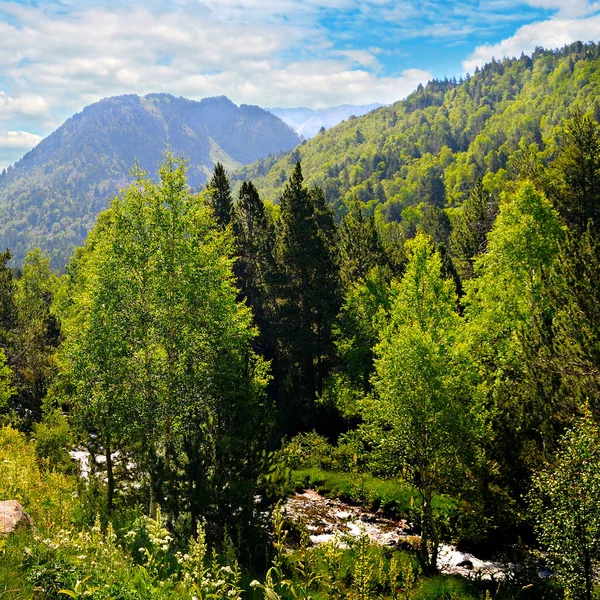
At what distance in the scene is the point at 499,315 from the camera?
27766mm

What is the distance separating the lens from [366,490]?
84.8ft

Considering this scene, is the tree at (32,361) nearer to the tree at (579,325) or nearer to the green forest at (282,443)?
the green forest at (282,443)

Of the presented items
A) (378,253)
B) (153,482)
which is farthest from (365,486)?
(378,253)

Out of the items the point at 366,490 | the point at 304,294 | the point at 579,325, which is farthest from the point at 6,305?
the point at 579,325

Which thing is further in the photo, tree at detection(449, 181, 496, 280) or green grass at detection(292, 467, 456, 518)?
tree at detection(449, 181, 496, 280)

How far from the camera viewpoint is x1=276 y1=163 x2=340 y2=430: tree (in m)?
44.0

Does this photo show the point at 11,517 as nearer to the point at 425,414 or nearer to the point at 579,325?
the point at 425,414

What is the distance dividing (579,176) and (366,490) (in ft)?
96.2

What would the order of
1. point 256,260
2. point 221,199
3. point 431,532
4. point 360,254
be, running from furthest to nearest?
point 221,199 < point 360,254 < point 256,260 < point 431,532

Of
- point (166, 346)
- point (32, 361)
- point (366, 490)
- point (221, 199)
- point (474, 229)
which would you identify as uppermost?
point (221, 199)

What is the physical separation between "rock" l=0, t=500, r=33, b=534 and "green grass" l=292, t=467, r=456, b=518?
559 inches

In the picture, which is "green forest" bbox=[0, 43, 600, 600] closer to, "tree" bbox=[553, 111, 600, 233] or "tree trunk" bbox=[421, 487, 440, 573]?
"tree trunk" bbox=[421, 487, 440, 573]

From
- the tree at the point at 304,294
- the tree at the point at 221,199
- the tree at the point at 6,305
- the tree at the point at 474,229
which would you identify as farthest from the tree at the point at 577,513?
the tree at the point at 6,305

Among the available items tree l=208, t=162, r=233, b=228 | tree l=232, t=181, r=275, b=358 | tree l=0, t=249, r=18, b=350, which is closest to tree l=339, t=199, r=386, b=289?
tree l=232, t=181, r=275, b=358
